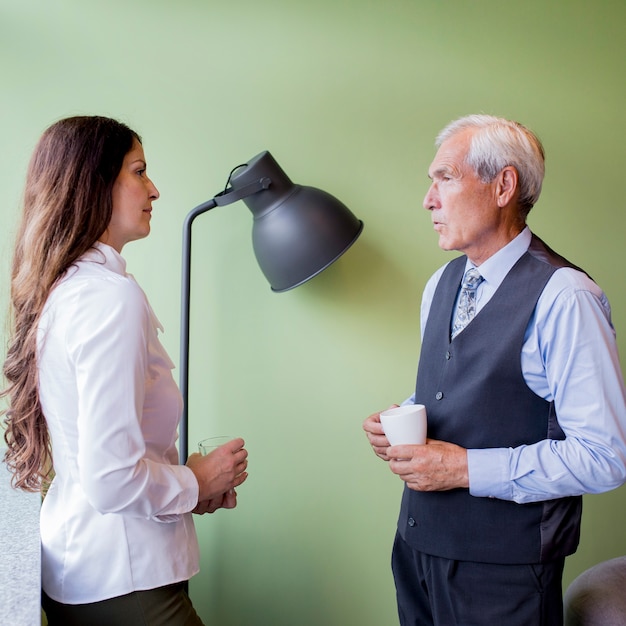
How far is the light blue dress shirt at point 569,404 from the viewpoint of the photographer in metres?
1.29

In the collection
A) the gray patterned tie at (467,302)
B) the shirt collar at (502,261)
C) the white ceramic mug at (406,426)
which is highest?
the shirt collar at (502,261)

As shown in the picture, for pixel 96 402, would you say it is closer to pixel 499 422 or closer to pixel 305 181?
pixel 499 422

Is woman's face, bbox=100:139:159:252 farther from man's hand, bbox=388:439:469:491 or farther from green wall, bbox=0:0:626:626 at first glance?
green wall, bbox=0:0:626:626

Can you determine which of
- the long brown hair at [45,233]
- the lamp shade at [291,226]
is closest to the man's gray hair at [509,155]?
the lamp shade at [291,226]

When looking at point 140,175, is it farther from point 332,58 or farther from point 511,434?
point 332,58

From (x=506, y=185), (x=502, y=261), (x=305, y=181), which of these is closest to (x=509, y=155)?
(x=506, y=185)

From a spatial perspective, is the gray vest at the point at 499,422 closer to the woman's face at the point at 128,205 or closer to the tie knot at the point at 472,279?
the tie knot at the point at 472,279

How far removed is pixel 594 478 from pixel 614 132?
1580 mm

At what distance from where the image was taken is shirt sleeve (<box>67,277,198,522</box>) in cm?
105

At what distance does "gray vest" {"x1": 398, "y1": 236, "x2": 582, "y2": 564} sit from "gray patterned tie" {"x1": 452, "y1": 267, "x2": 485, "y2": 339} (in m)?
0.09

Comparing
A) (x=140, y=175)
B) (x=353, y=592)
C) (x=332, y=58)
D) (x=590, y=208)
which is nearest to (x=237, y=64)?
(x=332, y=58)

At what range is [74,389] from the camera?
3.65ft

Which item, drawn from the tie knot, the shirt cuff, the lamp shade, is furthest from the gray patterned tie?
the lamp shade

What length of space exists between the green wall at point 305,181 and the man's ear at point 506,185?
2.71ft
